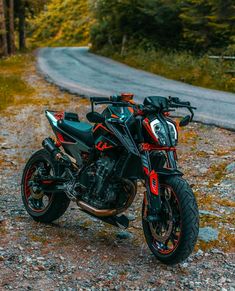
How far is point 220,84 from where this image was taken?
17625 mm

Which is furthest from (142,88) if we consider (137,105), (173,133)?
(173,133)

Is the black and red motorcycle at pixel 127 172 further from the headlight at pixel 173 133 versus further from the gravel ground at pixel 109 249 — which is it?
the gravel ground at pixel 109 249

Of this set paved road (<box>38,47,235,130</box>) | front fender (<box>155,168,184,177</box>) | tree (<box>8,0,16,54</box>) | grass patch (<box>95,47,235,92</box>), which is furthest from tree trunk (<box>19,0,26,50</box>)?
front fender (<box>155,168,184,177</box>)

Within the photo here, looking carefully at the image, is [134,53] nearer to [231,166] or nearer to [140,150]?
[231,166]

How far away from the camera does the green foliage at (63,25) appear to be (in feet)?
192

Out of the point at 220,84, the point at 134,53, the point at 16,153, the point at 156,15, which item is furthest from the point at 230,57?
the point at 16,153

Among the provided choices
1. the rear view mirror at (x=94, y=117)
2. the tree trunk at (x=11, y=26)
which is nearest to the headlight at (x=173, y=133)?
the rear view mirror at (x=94, y=117)

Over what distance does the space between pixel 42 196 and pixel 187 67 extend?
53.0 feet

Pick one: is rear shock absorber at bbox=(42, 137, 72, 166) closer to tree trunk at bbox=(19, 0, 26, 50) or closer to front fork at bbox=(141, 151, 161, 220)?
front fork at bbox=(141, 151, 161, 220)

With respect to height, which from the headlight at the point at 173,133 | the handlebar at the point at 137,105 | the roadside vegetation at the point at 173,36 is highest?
the handlebar at the point at 137,105

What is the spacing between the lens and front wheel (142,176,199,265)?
436 cm

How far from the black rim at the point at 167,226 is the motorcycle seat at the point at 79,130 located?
1196 mm

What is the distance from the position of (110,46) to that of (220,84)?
17964 millimetres

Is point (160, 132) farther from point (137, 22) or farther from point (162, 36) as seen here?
point (137, 22)
